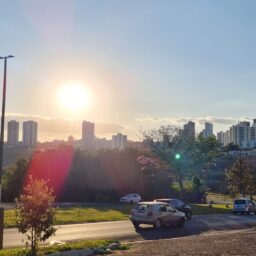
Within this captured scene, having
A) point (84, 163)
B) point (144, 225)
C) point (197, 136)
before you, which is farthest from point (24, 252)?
point (84, 163)

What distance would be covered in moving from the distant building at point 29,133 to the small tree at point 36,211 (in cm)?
10705

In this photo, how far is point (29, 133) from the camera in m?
124

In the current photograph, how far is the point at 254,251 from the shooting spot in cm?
Answer: 1541

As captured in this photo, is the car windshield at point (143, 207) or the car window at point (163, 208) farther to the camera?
the car window at point (163, 208)

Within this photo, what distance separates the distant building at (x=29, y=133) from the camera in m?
121

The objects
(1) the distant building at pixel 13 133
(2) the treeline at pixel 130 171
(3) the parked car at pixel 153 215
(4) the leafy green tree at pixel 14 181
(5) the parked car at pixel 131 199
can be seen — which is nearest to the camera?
(3) the parked car at pixel 153 215

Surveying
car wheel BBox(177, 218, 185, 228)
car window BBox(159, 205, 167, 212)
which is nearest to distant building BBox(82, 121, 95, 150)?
car wheel BBox(177, 218, 185, 228)

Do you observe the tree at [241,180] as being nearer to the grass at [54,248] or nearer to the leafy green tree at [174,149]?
the leafy green tree at [174,149]

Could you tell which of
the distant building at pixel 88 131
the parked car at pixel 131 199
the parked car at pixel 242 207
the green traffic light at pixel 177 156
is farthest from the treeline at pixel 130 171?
the distant building at pixel 88 131

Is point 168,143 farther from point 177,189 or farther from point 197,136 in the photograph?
point 177,189

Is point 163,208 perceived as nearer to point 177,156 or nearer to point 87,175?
point 177,156

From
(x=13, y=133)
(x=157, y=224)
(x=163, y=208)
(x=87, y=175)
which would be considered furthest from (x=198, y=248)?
(x=13, y=133)

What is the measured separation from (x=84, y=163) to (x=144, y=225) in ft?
129

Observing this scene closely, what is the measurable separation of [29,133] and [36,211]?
368 ft
